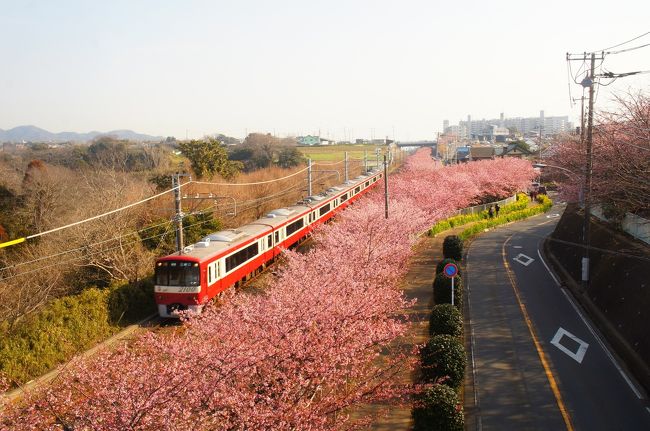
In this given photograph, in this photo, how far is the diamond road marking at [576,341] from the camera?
14.2 metres

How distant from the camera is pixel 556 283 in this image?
22266mm

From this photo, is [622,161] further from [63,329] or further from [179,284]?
[63,329]

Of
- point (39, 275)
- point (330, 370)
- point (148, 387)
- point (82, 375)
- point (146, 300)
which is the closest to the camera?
point (148, 387)

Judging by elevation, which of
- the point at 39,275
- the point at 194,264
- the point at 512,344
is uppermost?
the point at 194,264

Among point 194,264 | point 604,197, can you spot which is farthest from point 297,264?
point 604,197

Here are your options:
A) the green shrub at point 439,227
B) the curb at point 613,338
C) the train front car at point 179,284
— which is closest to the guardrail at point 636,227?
the curb at point 613,338

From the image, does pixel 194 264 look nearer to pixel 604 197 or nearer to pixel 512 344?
pixel 512 344

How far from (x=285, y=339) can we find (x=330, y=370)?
835 mm

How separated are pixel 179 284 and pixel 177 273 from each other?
0.33m

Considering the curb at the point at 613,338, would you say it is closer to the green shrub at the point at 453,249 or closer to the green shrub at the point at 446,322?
the green shrub at the point at 446,322

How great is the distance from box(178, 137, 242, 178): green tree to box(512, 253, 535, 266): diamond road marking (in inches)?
949

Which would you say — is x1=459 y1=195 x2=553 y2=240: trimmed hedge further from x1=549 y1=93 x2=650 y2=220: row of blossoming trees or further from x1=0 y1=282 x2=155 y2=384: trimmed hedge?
x1=0 y1=282 x2=155 y2=384: trimmed hedge

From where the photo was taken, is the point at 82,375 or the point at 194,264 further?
the point at 194,264

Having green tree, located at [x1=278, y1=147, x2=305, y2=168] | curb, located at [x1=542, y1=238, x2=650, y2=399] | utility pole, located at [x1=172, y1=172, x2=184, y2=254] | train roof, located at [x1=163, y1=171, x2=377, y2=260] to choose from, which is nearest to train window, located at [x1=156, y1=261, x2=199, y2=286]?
train roof, located at [x1=163, y1=171, x2=377, y2=260]
